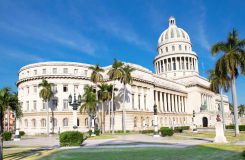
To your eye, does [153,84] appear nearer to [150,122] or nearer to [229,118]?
[150,122]

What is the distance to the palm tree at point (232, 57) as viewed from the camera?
36.8 m

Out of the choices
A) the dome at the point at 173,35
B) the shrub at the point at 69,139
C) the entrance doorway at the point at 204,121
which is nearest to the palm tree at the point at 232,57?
the shrub at the point at 69,139

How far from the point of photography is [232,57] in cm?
3669

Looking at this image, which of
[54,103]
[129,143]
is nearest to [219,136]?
[129,143]

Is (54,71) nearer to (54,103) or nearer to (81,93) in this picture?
(54,103)

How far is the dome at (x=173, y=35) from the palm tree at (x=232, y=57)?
3061 inches

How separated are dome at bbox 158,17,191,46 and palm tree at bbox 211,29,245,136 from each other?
255 ft

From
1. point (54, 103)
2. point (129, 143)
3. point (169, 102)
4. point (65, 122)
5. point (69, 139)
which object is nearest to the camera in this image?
point (69, 139)

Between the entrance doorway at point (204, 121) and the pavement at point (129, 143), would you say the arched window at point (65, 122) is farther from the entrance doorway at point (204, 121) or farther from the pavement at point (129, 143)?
Answer: the entrance doorway at point (204, 121)

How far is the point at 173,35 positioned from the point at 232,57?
82655mm

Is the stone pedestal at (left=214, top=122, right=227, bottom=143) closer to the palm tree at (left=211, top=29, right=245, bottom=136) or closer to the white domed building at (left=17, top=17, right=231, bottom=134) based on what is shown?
the palm tree at (left=211, top=29, right=245, bottom=136)

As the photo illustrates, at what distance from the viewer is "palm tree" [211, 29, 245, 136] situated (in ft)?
121

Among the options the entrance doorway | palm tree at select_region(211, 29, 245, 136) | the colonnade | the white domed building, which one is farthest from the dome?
palm tree at select_region(211, 29, 245, 136)

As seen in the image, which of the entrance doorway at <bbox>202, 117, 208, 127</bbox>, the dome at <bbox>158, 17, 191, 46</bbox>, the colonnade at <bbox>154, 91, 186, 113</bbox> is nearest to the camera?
the colonnade at <bbox>154, 91, 186, 113</bbox>
